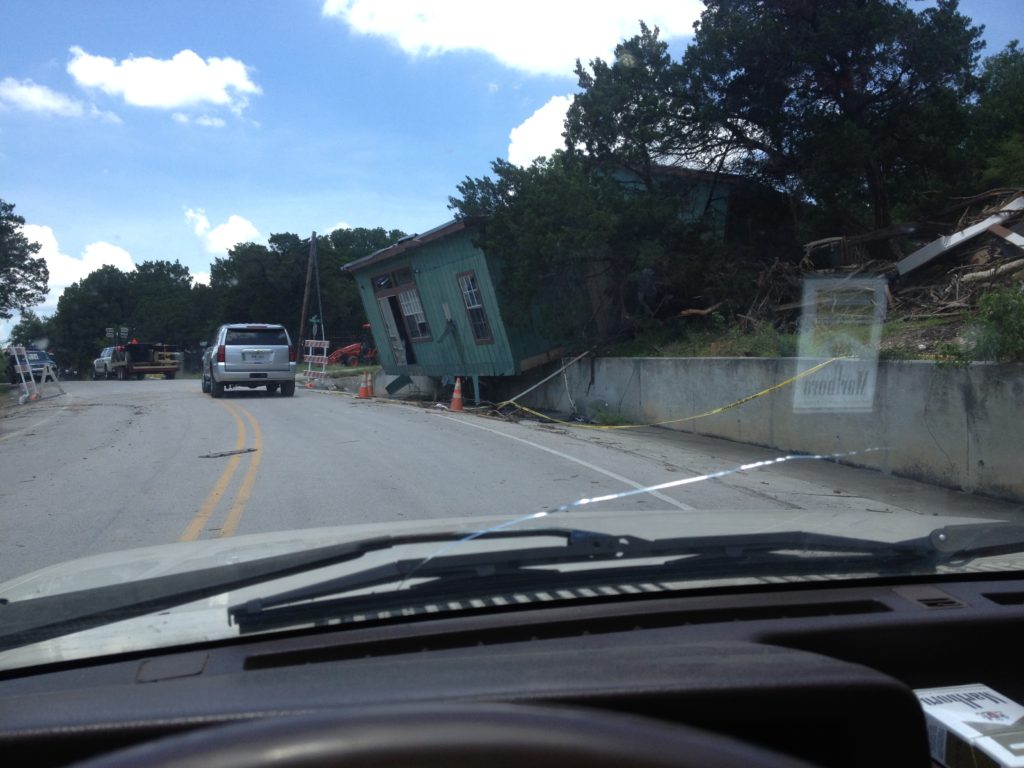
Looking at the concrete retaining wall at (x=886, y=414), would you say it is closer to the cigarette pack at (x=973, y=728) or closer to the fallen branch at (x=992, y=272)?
the fallen branch at (x=992, y=272)

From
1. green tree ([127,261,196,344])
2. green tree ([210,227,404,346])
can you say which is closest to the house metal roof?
green tree ([210,227,404,346])

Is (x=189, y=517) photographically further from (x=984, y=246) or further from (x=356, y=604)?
(x=984, y=246)

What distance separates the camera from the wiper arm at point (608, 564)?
2.67 m

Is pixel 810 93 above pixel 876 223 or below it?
above

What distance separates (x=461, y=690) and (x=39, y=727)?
885mm

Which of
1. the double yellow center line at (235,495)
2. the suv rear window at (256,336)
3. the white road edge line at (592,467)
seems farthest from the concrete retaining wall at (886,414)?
the suv rear window at (256,336)

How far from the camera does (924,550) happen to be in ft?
10.9

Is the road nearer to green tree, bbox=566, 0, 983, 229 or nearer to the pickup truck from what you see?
green tree, bbox=566, 0, 983, 229

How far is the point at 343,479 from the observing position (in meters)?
10.3

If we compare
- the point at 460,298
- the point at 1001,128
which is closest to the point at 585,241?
the point at 460,298

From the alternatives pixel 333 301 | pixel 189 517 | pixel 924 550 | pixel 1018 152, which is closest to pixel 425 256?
pixel 1018 152

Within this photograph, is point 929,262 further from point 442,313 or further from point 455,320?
point 442,313

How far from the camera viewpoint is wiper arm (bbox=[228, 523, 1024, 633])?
2670 millimetres

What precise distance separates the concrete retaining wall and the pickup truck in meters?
39.6
